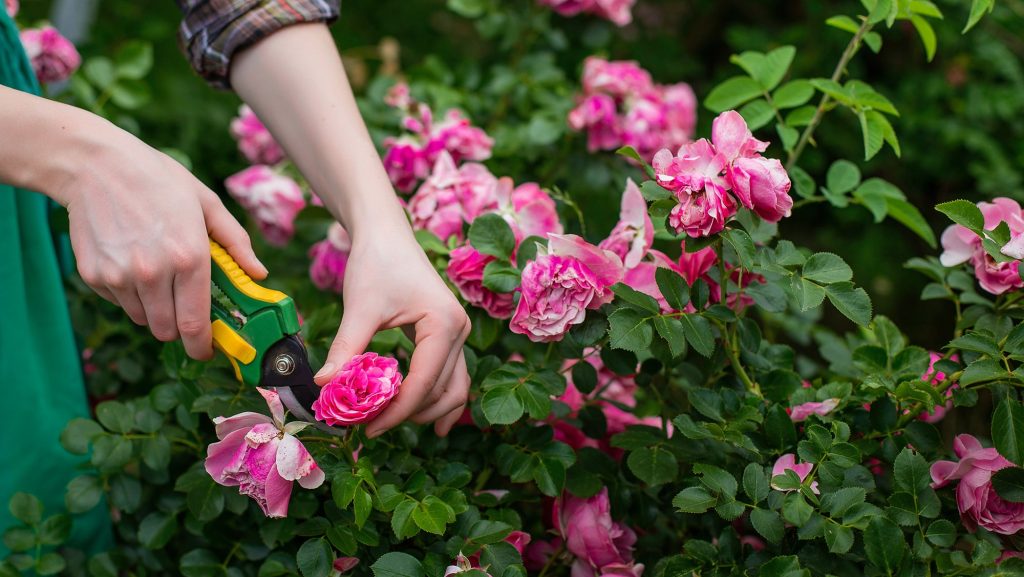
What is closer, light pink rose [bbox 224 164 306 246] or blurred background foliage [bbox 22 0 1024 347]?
light pink rose [bbox 224 164 306 246]

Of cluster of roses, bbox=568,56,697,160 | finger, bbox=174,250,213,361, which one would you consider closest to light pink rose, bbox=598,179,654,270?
finger, bbox=174,250,213,361

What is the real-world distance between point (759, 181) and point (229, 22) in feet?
2.23

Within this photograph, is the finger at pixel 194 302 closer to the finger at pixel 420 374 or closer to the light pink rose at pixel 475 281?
the finger at pixel 420 374

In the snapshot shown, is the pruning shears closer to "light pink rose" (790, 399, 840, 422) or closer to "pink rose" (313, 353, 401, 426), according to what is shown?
"pink rose" (313, 353, 401, 426)

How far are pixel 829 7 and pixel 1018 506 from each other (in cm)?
212

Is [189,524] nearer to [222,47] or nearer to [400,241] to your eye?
[400,241]

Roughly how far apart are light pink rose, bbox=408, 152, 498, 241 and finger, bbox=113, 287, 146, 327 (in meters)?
0.43

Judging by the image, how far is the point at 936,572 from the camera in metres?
0.91

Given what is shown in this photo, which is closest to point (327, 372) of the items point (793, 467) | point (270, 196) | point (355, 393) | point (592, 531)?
point (355, 393)

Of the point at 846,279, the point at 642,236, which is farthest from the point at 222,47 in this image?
the point at 846,279

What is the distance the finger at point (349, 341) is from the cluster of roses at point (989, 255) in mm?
626

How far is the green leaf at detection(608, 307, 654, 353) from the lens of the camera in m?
0.86

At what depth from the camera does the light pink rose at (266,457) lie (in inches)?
32.7

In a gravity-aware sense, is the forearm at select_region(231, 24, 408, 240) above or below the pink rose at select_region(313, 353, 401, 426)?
above
